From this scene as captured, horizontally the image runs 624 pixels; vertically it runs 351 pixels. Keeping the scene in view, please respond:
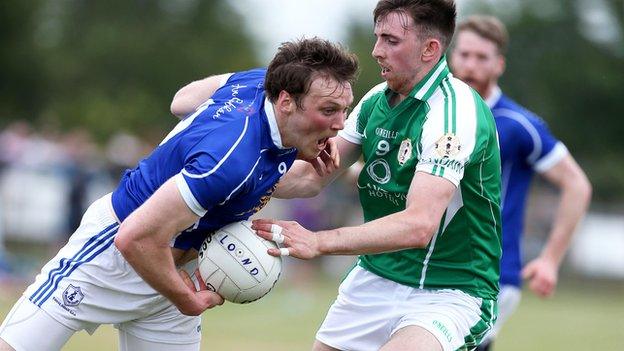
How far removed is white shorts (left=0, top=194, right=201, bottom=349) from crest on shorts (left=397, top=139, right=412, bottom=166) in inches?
55.5

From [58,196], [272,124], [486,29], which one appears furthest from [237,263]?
[58,196]

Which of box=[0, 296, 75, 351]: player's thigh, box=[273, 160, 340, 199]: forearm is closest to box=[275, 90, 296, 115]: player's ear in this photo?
box=[273, 160, 340, 199]: forearm

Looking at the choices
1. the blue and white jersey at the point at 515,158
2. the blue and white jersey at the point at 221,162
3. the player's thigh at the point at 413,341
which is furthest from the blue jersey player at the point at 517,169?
the blue and white jersey at the point at 221,162

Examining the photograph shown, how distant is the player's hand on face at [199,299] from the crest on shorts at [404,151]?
1141 millimetres

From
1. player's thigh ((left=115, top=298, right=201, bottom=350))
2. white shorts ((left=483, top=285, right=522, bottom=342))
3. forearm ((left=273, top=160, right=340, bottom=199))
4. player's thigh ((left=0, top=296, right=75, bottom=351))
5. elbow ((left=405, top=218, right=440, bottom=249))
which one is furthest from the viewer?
white shorts ((left=483, top=285, right=522, bottom=342))

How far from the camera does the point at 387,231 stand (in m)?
5.45

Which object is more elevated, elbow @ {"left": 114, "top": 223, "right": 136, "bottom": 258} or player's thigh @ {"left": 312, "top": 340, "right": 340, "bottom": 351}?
elbow @ {"left": 114, "top": 223, "right": 136, "bottom": 258}

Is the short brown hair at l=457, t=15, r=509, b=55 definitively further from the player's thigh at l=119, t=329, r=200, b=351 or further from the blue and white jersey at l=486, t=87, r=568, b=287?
the player's thigh at l=119, t=329, r=200, b=351

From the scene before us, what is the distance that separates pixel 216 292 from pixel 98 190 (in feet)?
48.3

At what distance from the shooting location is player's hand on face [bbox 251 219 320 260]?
211 inches

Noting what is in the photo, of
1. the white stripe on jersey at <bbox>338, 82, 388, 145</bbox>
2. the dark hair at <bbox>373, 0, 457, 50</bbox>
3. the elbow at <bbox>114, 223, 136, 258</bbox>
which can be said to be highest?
the dark hair at <bbox>373, 0, 457, 50</bbox>

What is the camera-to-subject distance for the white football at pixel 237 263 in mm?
5613

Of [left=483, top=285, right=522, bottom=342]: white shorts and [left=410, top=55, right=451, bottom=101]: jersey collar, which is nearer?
[left=410, top=55, right=451, bottom=101]: jersey collar

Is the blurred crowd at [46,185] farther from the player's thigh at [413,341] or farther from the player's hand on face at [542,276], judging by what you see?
the player's thigh at [413,341]
